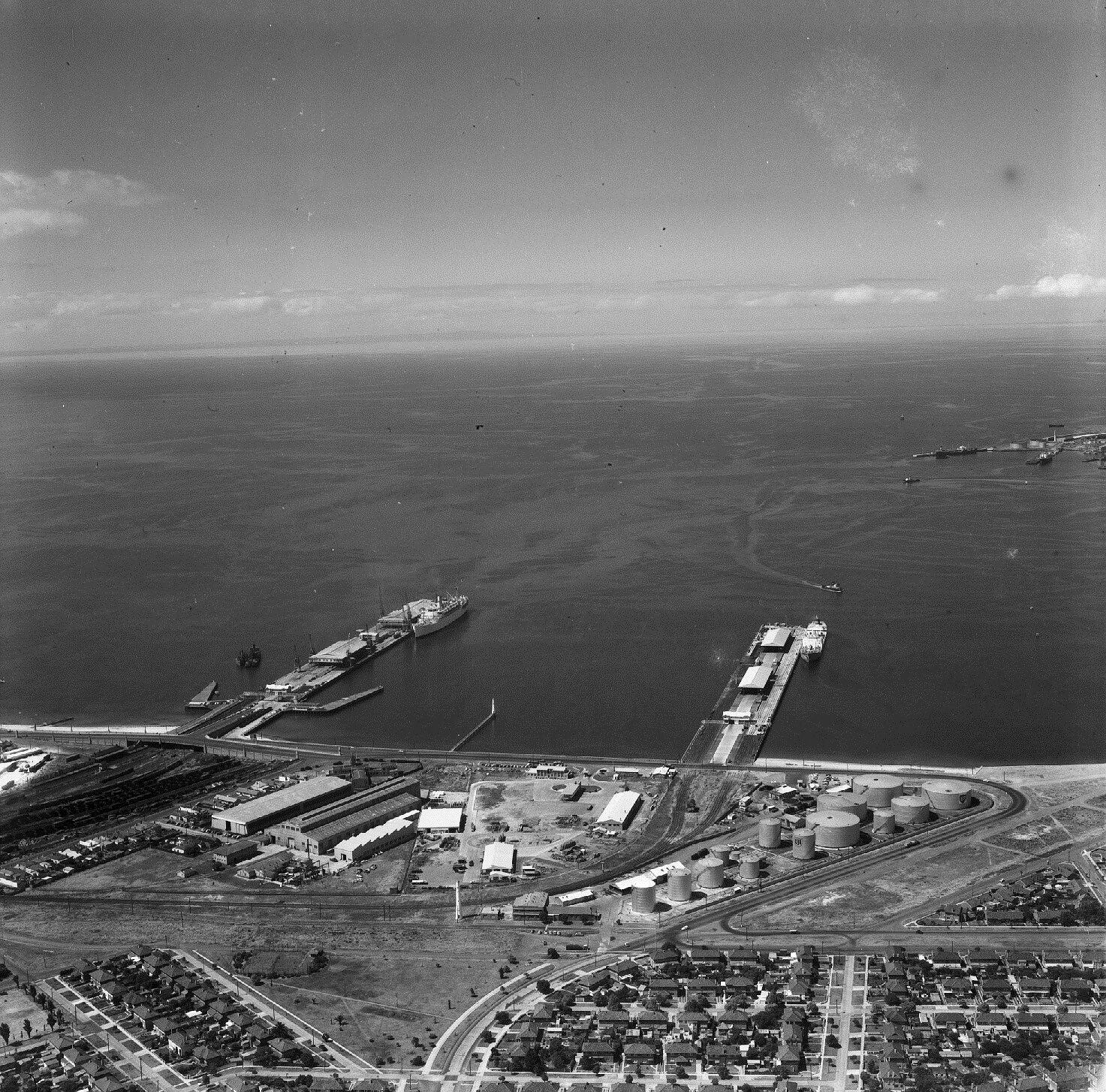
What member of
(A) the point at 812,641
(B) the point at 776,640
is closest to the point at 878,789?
(A) the point at 812,641

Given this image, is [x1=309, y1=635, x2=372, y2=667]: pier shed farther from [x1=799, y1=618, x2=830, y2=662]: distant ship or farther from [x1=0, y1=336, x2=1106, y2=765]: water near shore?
[x1=799, y1=618, x2=830, y2=662]: distant ship

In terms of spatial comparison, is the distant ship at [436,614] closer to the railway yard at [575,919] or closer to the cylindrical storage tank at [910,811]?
the railway yard at [575,919]

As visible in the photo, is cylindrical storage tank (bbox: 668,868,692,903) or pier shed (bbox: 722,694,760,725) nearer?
cylindrical storage tank (bbox: 668,868,692,903)

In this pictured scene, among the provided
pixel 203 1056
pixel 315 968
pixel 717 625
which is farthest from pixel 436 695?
pixel 203 1056

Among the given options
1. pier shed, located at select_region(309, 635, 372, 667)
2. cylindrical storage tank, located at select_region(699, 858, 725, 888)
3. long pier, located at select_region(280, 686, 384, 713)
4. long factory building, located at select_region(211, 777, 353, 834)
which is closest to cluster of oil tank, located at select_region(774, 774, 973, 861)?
cylindrical storage tank, located at select_region(699, 858, 725, 888)

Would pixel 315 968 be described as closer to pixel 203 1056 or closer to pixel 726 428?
pixel 203 1056

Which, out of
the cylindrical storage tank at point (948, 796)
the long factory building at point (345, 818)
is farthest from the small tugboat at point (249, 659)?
the cylindrical storage tank at point (948, 796)
